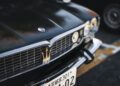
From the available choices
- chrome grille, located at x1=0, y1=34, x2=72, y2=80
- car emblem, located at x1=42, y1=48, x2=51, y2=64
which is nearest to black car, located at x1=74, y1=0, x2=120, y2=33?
chrome grille, located at x1=0, y1=34, x2=72, y2=80

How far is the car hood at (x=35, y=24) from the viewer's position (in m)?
2.95

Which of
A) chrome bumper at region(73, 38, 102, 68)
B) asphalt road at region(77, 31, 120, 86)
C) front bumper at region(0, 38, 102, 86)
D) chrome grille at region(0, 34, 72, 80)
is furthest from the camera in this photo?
asphalt road at region(77, 31, 120, 86)

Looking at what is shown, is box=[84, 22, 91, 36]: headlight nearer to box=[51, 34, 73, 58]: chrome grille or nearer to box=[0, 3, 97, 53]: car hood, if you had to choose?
box=[0, 3, 97, 53]: car hood

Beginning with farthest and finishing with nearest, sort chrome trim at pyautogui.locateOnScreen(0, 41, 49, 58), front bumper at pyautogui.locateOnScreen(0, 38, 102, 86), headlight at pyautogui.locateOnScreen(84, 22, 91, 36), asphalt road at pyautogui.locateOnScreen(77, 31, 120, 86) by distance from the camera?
asphalt road at pyautogui.locateOnScreen(77, 31, 120, 86) → headlight at pyautogui.locateOnScreen(84, 22, 91, 36) → front bumper at pyautogui.locateOnScreen(0, 38, 102, 86) → chrome trim at pyautogui.locateOnScreen(0, 41, 49, 58)

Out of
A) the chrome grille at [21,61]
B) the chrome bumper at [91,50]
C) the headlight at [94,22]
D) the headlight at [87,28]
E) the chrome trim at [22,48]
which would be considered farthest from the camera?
the headlight at [94,22]

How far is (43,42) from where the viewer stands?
311cm

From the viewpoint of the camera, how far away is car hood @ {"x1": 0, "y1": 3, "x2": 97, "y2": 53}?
295 centimetres

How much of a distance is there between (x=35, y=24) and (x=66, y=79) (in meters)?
0.70

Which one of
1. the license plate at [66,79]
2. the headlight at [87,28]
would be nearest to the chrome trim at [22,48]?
the license plate at [66,79]

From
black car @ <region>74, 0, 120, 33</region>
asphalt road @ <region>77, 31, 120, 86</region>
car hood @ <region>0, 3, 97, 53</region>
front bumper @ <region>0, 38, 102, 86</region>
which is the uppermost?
car hood @ <region>0, 3, 97, 53</region>

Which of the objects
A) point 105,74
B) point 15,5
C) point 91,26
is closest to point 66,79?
point 91,26

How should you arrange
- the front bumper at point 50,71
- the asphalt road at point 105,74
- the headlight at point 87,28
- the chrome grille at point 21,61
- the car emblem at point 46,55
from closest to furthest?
the chrome grille at point 21,61 < the front bumper at point 50,71 < the car emblem at point 46,55 < the headlight at point 87,28 < the asphalt road at point 105,74

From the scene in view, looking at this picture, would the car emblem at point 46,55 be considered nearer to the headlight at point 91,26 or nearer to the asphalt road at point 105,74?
the headlight at point 91,26

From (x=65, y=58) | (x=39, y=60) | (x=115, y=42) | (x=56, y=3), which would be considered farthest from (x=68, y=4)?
(x=115, y=42)
